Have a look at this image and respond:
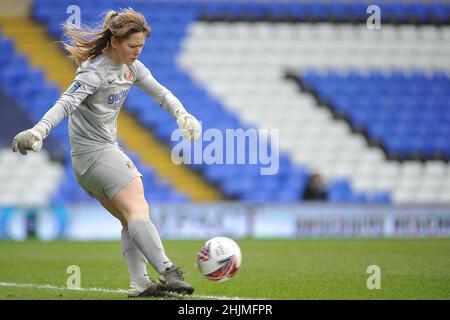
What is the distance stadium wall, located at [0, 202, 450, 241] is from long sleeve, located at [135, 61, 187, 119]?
10306 mm

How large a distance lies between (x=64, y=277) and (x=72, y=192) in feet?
33.7

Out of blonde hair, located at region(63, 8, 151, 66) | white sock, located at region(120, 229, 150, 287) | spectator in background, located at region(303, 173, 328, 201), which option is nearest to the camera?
blonde hair, located at region(63, 8, 151, 66)

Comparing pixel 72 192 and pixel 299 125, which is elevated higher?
pixel 299 125

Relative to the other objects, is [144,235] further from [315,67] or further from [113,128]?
[315,67]

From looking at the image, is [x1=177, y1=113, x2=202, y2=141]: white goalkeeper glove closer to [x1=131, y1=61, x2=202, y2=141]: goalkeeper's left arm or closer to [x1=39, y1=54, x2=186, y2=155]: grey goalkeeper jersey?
[x1=131, y1=61, x2=202, y2=141]: goalkeeper's left arm

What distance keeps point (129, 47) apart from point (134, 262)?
1.72m

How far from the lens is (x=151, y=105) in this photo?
69.9ft

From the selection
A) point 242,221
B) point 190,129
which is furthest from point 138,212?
point 242,221

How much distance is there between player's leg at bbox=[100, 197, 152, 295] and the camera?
6871 mm

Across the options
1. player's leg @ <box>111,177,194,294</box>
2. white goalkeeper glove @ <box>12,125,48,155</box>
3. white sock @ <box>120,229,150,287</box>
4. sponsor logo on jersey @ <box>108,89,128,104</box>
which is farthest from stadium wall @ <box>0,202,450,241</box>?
white goalkeeper glove @ <box>12,125,48,155</box>

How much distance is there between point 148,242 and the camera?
6469mm

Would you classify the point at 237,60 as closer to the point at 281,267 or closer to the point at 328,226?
the point at 328,226

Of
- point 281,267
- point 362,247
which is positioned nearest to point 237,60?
point 362,247

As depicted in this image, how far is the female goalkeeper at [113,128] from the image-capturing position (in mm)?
6473
